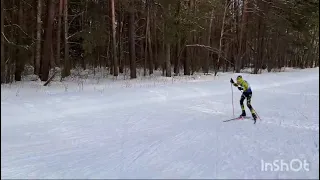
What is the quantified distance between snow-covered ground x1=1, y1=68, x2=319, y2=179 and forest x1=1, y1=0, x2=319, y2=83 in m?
3.87

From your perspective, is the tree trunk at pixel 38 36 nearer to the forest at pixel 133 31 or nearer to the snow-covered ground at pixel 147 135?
the forest at pixel 133 31

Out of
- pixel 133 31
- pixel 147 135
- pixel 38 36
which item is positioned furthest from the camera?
pixel 133 31

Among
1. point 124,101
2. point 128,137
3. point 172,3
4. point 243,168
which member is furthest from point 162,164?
point 172,3

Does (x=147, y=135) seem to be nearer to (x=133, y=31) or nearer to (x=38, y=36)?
(x=38, y=36)

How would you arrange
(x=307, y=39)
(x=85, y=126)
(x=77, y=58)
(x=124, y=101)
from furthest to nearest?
(x=307, y=39) < (x=77, y=58) < (x=124, y=101) < (x=85, y=126)

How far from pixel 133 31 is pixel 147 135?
1519 cm

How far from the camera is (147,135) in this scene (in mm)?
9945

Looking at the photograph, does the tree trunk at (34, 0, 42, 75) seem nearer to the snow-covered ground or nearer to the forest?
the forest

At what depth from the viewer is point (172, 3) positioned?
24656mm

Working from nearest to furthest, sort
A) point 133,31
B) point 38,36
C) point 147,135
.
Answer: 1. point 147,135
2. point 38,36
3. point 133,31

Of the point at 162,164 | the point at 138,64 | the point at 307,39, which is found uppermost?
the point at 307,39

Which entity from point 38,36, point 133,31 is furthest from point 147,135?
point 133,31

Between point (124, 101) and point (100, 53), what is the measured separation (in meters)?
17.0

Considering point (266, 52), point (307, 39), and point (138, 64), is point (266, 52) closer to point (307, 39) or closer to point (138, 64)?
→ point (307, 39)
